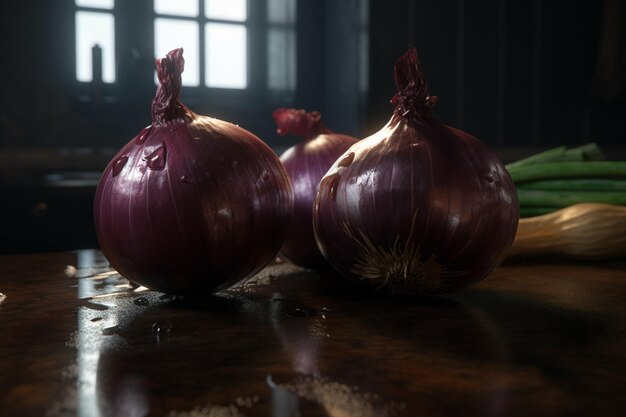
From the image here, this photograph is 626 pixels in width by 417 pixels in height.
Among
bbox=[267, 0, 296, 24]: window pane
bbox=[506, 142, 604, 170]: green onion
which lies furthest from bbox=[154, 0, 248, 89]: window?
bbox=[506, 142, 604, 170]: green onion

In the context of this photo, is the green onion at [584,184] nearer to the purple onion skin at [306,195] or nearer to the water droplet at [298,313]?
the purple onion skin at [306,195]

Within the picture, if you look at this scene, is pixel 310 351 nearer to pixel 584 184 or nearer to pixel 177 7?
pixel 584 184

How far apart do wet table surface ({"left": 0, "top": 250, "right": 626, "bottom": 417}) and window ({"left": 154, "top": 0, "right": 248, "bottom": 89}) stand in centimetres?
207

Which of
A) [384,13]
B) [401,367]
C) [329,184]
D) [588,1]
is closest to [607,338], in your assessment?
[401,367]

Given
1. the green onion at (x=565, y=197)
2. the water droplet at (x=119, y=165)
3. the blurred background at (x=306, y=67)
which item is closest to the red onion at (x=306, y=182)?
the water droplet at (x=119, y=165)

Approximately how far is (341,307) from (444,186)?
0.47ft

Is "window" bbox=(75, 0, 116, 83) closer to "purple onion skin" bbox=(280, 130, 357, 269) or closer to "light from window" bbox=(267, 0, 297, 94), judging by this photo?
"light from window" bbox=(267, 0, 297, 94)

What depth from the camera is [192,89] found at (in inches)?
104

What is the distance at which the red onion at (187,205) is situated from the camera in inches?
22.5

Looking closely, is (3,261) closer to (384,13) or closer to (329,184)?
(329,184)

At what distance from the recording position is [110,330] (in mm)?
490

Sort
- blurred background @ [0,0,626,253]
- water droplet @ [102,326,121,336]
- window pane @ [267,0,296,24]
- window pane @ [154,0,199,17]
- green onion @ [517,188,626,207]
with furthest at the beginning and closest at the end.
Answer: window pane @ [267,0,296,24], window pane @ [154,0,199,17], blurred background @ [0,0,626,253], green onion @ [517,188,626,207], water droplet @ [102,326,121,336]

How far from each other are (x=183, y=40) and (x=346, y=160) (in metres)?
2.18

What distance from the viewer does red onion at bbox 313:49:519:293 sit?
581 millimetres
